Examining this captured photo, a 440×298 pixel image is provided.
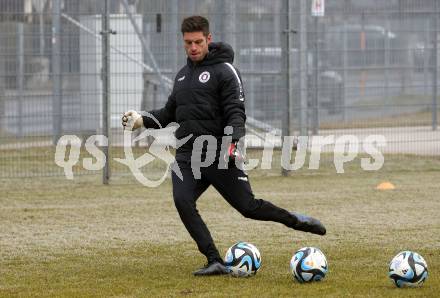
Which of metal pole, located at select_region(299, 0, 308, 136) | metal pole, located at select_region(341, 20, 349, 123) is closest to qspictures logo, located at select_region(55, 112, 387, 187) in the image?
metal pole, located at select_region(299, 0, 308, 136)

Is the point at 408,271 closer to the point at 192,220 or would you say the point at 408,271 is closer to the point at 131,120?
the point at 192,220

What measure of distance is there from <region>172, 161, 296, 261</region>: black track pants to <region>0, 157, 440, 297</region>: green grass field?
0.33 m

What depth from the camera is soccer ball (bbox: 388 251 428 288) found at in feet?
25.0

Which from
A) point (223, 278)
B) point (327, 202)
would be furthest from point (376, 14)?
point (223, 278)

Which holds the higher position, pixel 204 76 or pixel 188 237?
pixel 204 76

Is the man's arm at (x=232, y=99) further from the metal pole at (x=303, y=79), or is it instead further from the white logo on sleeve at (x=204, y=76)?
the metal pole at (x=303, y=79)

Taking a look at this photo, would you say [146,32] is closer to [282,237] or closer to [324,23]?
[324,23]

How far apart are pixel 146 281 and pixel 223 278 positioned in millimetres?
593

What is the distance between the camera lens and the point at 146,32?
17.3m

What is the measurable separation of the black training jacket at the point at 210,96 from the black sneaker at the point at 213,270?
0.95 metres

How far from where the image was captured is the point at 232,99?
833 centimetres

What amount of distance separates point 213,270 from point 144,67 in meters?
9.93

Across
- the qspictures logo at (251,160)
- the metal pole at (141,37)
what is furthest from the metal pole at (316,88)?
the metal pole at (141,37)

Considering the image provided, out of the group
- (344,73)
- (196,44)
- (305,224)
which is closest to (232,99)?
(196,44)
